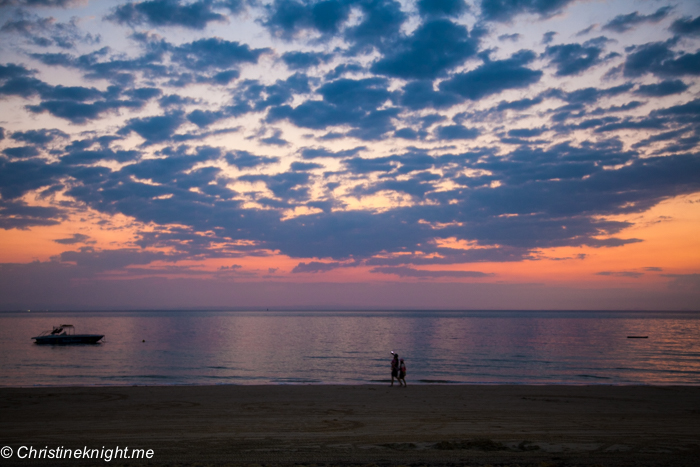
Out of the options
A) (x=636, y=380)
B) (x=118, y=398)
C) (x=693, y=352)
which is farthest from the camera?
(x=693, y=352)

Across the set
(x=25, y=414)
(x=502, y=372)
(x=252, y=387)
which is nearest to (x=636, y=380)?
(x=502, y=372)

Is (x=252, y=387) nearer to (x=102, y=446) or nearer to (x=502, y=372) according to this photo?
(x=102, y=446)

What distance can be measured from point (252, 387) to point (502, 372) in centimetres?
2021

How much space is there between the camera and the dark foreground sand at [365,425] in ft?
36.4

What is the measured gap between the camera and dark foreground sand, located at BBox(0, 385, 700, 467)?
11109 mm

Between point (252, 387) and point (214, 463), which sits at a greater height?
point (214, 463)

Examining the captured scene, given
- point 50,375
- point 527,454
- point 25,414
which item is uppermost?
point 527,454

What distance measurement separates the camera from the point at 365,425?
576 inches

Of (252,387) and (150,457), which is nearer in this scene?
(150,457)

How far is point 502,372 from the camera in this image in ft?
111

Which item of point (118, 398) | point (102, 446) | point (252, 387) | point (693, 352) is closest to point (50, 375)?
point (118, 398)

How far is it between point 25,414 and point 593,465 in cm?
1984

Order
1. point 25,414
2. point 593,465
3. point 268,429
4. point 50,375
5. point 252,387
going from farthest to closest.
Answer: point 50,375 < point 252,387 < point 25,414 < point 268,429 < point 593,465

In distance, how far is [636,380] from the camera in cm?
2984
